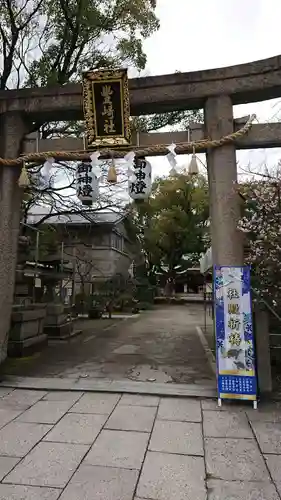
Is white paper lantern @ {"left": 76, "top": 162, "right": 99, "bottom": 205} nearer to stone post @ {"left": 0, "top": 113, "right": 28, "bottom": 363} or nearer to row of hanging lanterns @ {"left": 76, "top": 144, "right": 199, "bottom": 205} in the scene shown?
row of hanging lanterns @ {"left": 76, "top": 144, "right": 199, "bottom": 205}

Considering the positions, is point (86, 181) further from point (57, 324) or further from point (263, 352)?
point (57, 324)

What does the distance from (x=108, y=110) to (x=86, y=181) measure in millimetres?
1376

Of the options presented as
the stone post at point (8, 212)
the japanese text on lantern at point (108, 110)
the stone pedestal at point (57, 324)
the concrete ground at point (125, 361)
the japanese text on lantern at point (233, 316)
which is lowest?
the concrete ground at point (125, 361)

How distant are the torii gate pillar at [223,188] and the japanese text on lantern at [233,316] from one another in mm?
766

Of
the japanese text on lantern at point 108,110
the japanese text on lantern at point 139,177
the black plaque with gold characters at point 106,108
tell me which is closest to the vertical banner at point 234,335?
the japanese text on lantern at point 139,177

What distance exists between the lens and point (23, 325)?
7.69 metres

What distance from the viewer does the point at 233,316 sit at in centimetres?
487

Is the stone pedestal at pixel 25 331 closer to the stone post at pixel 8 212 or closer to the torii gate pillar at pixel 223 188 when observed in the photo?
the stone post at pixel 8 212

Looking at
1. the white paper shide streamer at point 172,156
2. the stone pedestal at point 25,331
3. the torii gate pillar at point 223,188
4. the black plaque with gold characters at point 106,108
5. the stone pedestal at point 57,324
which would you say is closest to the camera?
the torii gate pillar at point 223,188

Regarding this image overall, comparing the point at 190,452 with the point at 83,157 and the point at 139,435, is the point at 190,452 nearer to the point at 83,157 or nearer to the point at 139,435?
the point at 139,435

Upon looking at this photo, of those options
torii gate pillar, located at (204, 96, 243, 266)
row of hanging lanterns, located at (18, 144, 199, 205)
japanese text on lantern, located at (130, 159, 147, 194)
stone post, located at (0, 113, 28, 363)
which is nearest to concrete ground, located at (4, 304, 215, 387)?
stone post, located at (0, 113, 28, 363)

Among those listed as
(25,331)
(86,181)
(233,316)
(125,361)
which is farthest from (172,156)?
(25,331)

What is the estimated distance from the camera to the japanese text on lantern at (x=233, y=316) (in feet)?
15.9

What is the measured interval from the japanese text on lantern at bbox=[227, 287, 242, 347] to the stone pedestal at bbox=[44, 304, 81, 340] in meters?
6.93
